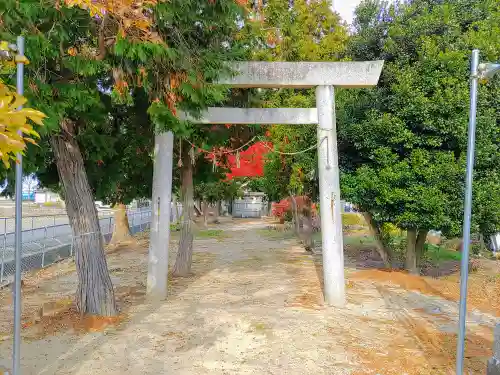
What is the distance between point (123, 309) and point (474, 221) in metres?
7.44

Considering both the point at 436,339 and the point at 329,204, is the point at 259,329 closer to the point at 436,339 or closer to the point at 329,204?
the point at 436,339

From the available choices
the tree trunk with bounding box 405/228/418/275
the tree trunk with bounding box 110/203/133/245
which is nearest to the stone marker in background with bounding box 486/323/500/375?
Answer: the tree trunk with bounding box 405/228/418/275

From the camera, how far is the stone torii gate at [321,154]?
9039 millimetres

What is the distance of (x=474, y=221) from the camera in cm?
1064

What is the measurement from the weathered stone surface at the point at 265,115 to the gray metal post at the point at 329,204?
315 millimetres

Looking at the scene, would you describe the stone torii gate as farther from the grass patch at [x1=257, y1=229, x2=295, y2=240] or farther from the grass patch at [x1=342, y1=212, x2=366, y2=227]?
Result: the grass patch at [x1=342, y1=212, x2=366, y2=227]

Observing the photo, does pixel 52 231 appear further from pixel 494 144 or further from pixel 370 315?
pixel 494 144

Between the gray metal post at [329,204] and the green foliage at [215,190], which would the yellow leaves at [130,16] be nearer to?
the gray metal post at [329,204]

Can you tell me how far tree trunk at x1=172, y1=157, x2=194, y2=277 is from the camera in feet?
39.4

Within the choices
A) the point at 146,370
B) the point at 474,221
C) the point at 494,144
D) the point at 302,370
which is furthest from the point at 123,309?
the point at 494,144

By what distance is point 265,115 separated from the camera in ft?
31.3

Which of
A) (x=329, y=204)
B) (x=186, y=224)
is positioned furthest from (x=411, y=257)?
(x=186, y=224)

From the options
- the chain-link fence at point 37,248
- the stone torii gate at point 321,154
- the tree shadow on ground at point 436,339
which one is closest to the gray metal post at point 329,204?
the stone torii gate at point 321,154

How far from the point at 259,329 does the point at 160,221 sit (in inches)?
122
